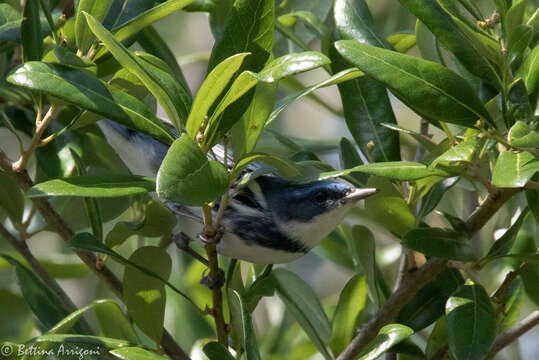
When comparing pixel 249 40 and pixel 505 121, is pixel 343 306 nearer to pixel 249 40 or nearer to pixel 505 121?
pixel 505 121

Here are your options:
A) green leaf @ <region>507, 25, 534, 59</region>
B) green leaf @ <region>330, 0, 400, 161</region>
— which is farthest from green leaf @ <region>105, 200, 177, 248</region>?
green leaf @ <region>507, 25, 534, 59</region>

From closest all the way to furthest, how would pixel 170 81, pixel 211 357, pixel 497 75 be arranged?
pixel 170 81
pixel 211 357
pixel 497 75

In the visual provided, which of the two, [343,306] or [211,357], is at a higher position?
[211,357]

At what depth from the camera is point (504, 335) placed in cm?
221

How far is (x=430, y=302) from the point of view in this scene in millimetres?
2281

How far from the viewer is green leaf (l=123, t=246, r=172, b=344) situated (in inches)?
85.7

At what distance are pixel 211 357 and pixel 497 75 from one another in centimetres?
104

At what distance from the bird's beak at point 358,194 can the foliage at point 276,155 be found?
1.9 inches

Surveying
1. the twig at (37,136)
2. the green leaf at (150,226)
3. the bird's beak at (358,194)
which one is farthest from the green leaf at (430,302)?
the twig at (37,136)

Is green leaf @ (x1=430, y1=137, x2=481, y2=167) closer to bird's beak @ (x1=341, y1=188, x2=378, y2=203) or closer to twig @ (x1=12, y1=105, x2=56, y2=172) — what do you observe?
bird's beak @ (x1=341, y1=188, x2=378, y2=203)

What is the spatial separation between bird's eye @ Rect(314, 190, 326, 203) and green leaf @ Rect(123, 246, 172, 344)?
73 centimetres

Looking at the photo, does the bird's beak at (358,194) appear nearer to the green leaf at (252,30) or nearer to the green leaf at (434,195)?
the green leaf at (434,195)

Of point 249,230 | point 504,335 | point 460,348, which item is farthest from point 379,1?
point 460,348

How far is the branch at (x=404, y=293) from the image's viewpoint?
6.97 ft
